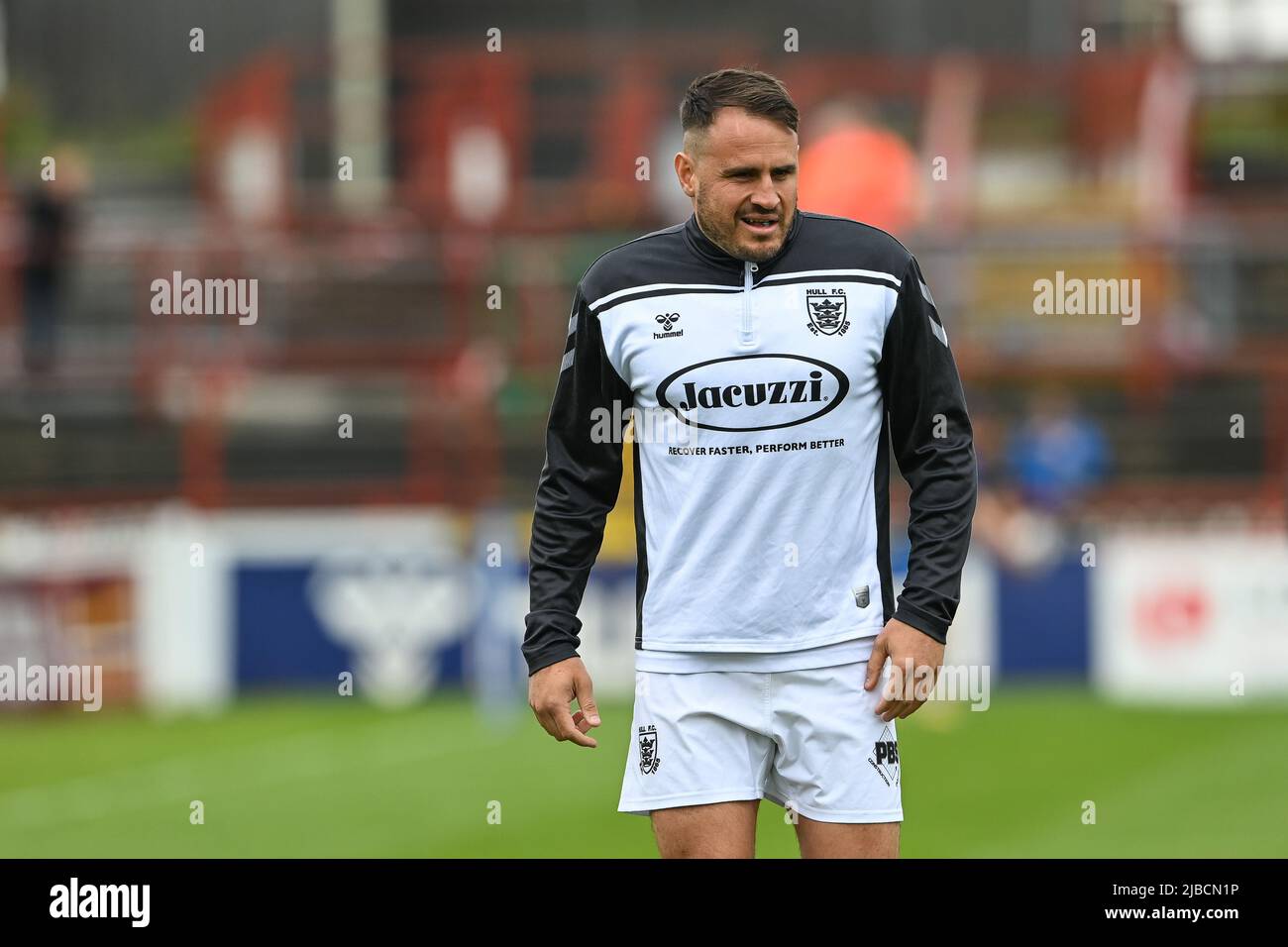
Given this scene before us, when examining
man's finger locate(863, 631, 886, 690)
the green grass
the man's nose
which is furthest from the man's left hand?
the green grass

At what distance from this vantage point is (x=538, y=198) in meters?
25.1

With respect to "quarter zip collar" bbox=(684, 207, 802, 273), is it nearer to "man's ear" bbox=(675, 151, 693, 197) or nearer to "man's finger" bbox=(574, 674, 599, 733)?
"man's ear" bbox=(675, 151, 693, 197)

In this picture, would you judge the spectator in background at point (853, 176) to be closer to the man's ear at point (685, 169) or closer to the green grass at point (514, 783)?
the green grass at point (514, 783)

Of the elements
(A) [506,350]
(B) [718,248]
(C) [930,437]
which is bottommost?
(C) [930,437]

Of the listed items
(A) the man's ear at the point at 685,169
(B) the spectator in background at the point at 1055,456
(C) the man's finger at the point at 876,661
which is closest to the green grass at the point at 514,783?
(B) the spectator in background at the point at 1055,456

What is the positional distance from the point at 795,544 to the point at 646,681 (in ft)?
1.55

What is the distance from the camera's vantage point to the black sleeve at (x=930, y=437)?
4723 millimetres

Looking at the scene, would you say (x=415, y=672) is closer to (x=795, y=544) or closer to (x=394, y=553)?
(x=394, y=553)

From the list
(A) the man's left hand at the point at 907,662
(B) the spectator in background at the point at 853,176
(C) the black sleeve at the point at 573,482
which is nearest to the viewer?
(A) the man's left hand at the point at 907,662

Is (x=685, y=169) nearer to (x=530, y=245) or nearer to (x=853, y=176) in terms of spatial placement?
(x=853, y=176)

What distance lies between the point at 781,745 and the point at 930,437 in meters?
0.76

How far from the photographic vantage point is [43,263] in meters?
19.3

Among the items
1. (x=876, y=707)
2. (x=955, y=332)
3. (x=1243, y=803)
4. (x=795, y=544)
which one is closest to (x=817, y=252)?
(x=795, y=544)

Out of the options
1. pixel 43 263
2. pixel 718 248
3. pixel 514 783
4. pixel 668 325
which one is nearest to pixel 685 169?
pixel 718 248
